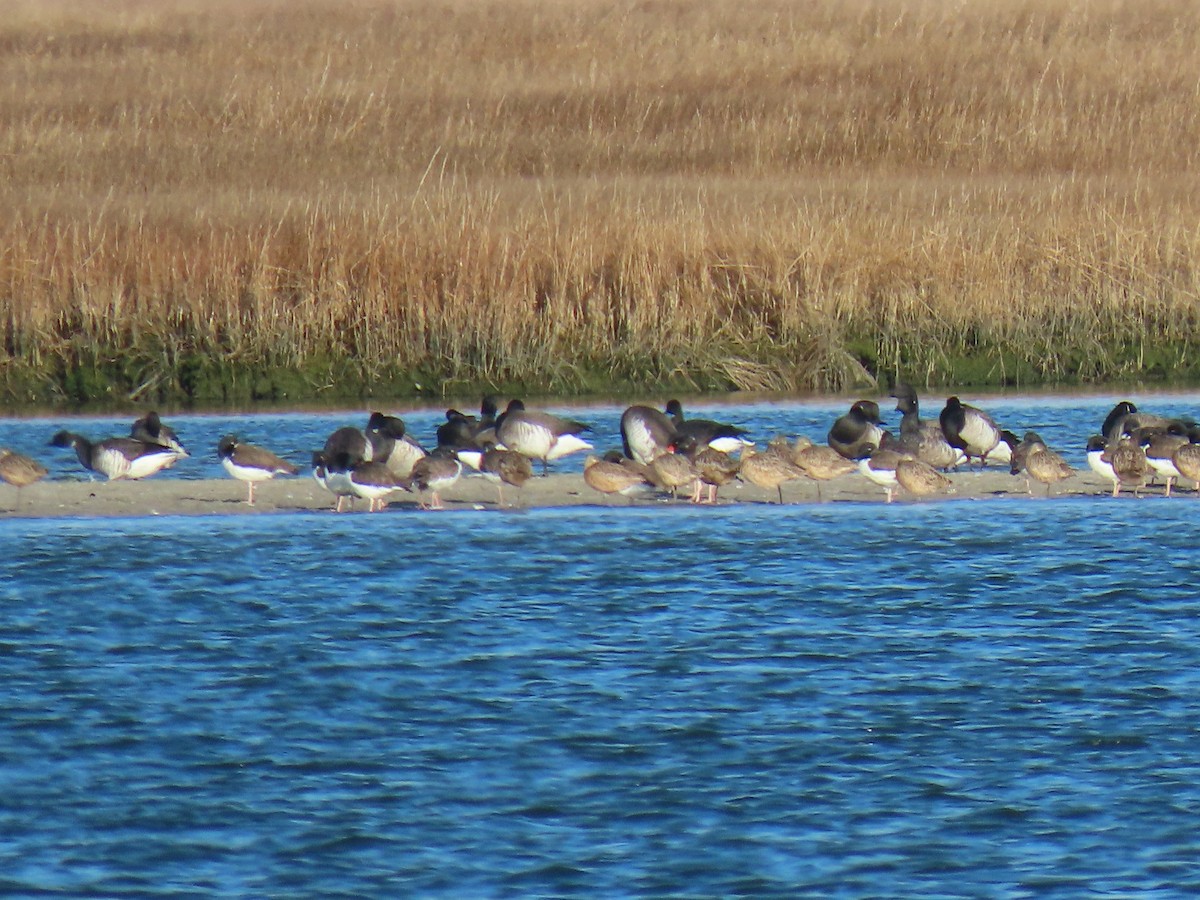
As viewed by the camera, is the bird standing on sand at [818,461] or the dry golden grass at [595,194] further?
the dry golden grass at [595,194]

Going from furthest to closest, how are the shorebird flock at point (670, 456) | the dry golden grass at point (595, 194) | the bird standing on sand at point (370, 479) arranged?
the dry golden grass at point (595, 194) → the shorebird flock at point (670, 456) → the bird standing on sand at point (370, 479)

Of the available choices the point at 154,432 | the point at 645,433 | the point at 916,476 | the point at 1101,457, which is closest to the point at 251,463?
the point at 154,432

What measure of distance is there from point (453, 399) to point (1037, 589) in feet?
34.0

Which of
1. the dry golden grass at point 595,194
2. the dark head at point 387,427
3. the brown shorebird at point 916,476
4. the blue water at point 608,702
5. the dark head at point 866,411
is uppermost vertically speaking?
the dry golden grass at point 595,194

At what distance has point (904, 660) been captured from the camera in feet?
33.2

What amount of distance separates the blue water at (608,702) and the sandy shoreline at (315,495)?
177mm

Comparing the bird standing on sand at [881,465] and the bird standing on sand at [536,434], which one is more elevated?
the bird standing on sand at [536,434]

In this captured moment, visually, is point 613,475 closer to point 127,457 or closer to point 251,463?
point 251,463

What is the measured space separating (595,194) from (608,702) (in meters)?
20.2

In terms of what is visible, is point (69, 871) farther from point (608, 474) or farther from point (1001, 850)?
point (608, 474)

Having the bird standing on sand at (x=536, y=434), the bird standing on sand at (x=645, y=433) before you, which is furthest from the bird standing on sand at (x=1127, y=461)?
the bird standing on sand at (x=536, y=434)

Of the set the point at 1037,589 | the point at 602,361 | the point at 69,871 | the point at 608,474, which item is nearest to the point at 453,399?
the point at 602,361

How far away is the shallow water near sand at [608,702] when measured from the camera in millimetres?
7062

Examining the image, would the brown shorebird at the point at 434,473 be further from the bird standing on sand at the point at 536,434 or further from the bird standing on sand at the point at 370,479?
the bird standing on sand at the point at 536,434
